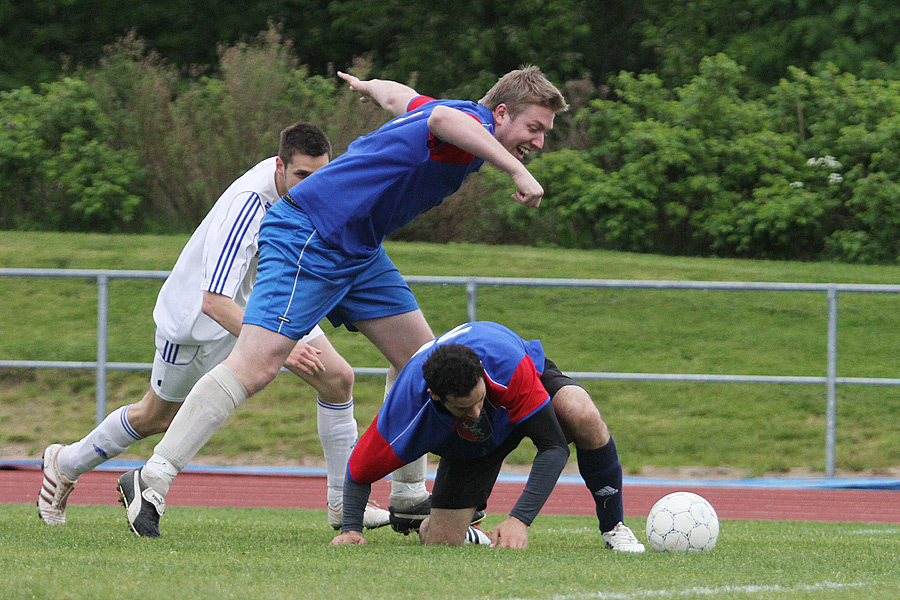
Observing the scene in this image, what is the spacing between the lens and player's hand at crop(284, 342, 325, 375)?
5188 mm

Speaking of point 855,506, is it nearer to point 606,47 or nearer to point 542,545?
point 542,545

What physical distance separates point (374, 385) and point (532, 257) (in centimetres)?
337

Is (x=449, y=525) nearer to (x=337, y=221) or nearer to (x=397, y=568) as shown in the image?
(x=397, y=568)

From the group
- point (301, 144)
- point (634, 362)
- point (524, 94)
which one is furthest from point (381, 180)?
point (634, 362)

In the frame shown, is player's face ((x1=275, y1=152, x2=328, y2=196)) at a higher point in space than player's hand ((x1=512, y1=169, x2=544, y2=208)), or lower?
higher

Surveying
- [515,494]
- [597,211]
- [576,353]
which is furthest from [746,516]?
[597,211]

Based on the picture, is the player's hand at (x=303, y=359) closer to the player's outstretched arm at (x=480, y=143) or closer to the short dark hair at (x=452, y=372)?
the short dark hair at (x=452, y=372)

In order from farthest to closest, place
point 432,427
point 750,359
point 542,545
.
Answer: point 750,359 < point 542,545 < point 432,427

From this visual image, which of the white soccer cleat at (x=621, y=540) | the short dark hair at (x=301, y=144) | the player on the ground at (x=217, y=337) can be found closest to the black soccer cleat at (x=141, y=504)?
the player on the ground at (x=217, y=337)

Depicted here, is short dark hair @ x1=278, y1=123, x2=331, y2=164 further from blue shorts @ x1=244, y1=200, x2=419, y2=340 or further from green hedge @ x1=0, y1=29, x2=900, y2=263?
green hedge @ x1=0, y1=29, x2=900, y2=263

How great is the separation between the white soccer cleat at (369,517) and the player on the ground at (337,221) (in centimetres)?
94

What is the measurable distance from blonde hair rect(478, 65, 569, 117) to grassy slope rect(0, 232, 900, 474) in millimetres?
5579

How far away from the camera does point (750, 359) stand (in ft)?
36.4

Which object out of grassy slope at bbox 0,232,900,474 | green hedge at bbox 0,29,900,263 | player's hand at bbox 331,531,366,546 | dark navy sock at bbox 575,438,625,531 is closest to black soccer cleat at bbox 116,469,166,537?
player's hand at bbox 331,531,366,546
